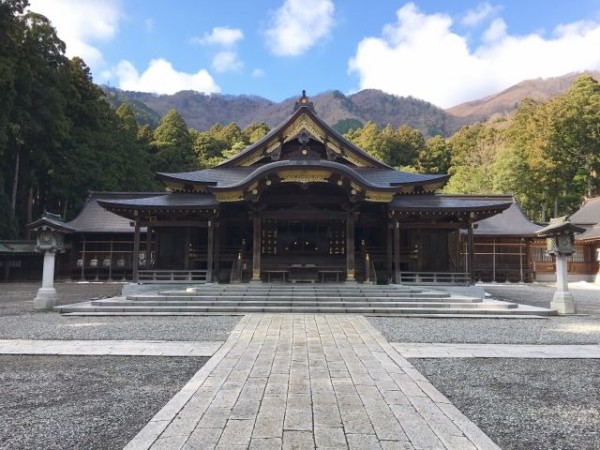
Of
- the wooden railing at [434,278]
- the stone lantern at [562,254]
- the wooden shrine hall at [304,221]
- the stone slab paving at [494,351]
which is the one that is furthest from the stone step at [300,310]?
the wooden railing at [434,278]

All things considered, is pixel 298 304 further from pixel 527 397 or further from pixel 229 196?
pixel 527 397

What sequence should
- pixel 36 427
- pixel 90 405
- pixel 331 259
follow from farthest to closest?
pixel 331 259 < pixel 90 405 < pixel 36 427

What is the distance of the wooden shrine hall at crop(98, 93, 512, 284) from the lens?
53.5 ft

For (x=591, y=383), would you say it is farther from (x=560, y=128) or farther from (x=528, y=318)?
(x=560, y=128)

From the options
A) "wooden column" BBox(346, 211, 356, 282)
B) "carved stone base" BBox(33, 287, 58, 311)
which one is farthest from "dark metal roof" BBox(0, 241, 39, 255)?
"wooden column" BBox(346, 211, 356, 282)

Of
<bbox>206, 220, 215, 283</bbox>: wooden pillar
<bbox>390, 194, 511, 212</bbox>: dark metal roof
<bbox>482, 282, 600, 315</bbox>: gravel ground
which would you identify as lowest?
<bbox>482, 282, 600, 315</bbox>: gravel ground

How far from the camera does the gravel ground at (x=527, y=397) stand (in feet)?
12.0

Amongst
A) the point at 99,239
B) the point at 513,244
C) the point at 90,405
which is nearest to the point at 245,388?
the point at 90,405

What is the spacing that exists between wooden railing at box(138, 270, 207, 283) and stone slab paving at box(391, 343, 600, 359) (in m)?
11.3

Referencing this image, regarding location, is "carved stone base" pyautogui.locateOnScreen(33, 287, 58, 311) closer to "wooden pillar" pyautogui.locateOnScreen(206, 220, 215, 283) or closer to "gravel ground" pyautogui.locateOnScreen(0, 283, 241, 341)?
"gravel ground" pyautogui.locateOnScreen(0, 283, 241, 341)

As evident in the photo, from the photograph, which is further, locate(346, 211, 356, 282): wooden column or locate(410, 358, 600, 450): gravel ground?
locate(346, 211, 356, 282): wooden column

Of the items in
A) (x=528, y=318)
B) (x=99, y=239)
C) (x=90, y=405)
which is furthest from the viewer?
(x=99, y=239)

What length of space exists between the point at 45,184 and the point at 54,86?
27.2 ft

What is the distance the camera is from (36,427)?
3.75 m
